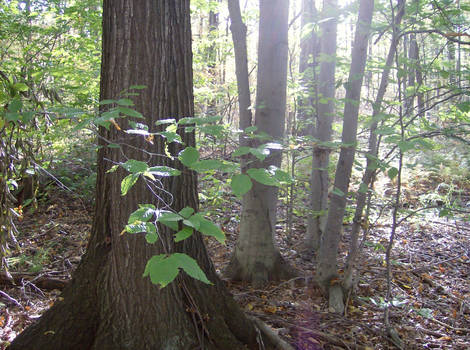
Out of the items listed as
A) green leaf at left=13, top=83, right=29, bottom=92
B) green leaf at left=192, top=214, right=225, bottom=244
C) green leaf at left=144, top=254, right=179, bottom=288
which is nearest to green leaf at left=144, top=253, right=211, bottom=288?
green leaf at left=144, top=254, right=179, bottom=288

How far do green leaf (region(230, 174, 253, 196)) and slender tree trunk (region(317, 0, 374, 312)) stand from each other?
1770mm

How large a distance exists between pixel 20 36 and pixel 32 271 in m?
4.18

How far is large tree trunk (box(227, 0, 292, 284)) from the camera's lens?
3.71 meters

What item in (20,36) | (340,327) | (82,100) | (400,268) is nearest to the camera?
(340,327)

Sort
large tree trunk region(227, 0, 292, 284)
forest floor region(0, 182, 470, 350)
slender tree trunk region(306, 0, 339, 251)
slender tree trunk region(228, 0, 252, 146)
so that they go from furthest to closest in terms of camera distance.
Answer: slender tree trunk region(306, 0, 339, 251), slender tree trunk region(228, 0, 252, 146), large tree trunk region(227, 0, 292, 284), forest floor region(0, 182, 470, 350)

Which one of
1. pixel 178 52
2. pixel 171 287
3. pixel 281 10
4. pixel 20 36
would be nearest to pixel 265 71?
pixel 281 10

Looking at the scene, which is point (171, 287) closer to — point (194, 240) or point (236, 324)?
point (194, 240)

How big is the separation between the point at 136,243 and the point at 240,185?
104 cm

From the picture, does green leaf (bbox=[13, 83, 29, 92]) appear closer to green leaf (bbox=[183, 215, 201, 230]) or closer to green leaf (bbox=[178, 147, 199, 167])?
green leaf (bbox=[178, 147, 199, 167])

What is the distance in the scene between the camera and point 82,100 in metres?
3.42

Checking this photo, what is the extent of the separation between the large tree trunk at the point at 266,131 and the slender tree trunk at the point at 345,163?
1.75ft

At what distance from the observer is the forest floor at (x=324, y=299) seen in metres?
2.96

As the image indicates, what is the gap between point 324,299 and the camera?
3.53 m

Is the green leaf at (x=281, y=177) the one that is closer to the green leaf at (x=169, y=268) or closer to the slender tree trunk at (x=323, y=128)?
the green leaf at (x=169, y=268)
